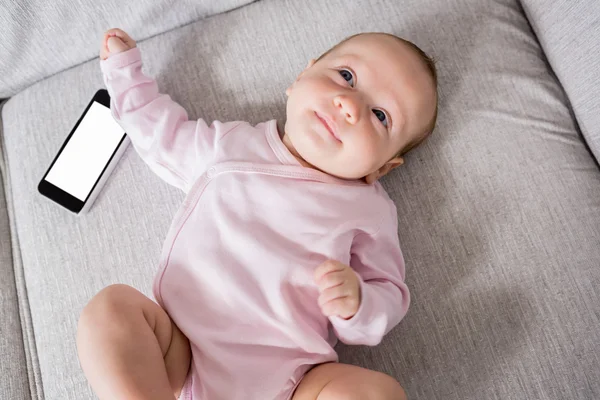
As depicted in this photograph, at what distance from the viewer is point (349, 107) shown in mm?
867

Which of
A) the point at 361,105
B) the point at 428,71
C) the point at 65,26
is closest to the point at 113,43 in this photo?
the point at 65,26

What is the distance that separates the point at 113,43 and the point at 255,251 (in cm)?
57

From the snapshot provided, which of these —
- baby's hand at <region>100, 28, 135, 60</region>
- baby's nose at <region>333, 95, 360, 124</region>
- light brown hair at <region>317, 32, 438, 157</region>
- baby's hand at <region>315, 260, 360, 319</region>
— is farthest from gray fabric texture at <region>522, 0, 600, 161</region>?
baby's hand at <region>100, 28, 135, 60</region>

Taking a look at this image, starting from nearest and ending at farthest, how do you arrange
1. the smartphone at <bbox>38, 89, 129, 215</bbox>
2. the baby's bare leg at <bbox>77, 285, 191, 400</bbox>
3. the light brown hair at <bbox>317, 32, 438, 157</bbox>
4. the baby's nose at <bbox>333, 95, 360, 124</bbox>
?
the baby's bare leg at <bbox>77, 285, 191, 400</bbox> < the baby's nose at <bbox>333, 95, 360, 124</bbox> < the light brown hair at <bbox>317, 32, 438, 157</bbox> < the smartphone at <bbox>38, 89, 129, 215</bbox>

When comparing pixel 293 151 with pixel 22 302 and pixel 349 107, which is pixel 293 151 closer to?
pixel 349 107

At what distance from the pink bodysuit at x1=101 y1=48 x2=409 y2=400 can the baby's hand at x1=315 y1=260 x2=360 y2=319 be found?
0.11ft

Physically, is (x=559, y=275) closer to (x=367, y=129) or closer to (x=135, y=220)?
(x=367, y=129)

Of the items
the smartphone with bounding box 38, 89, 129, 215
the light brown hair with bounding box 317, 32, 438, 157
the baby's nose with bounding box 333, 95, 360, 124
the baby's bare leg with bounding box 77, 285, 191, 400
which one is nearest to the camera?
the baby's bare leg with bounding box 77, 285, 191, 400

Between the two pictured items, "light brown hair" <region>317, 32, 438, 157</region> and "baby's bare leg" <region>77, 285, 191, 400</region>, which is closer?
"baby's bare leg" <region>77, 285, 191, 400</region>

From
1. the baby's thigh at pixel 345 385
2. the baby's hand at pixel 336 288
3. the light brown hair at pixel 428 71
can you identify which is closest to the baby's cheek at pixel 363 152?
the light brown hair at pixel 428 71

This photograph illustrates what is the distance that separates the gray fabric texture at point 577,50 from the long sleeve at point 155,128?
76cm

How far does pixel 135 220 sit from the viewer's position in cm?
111

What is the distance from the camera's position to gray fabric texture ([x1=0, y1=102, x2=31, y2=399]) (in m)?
1.03

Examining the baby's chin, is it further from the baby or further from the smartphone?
the smartphone
